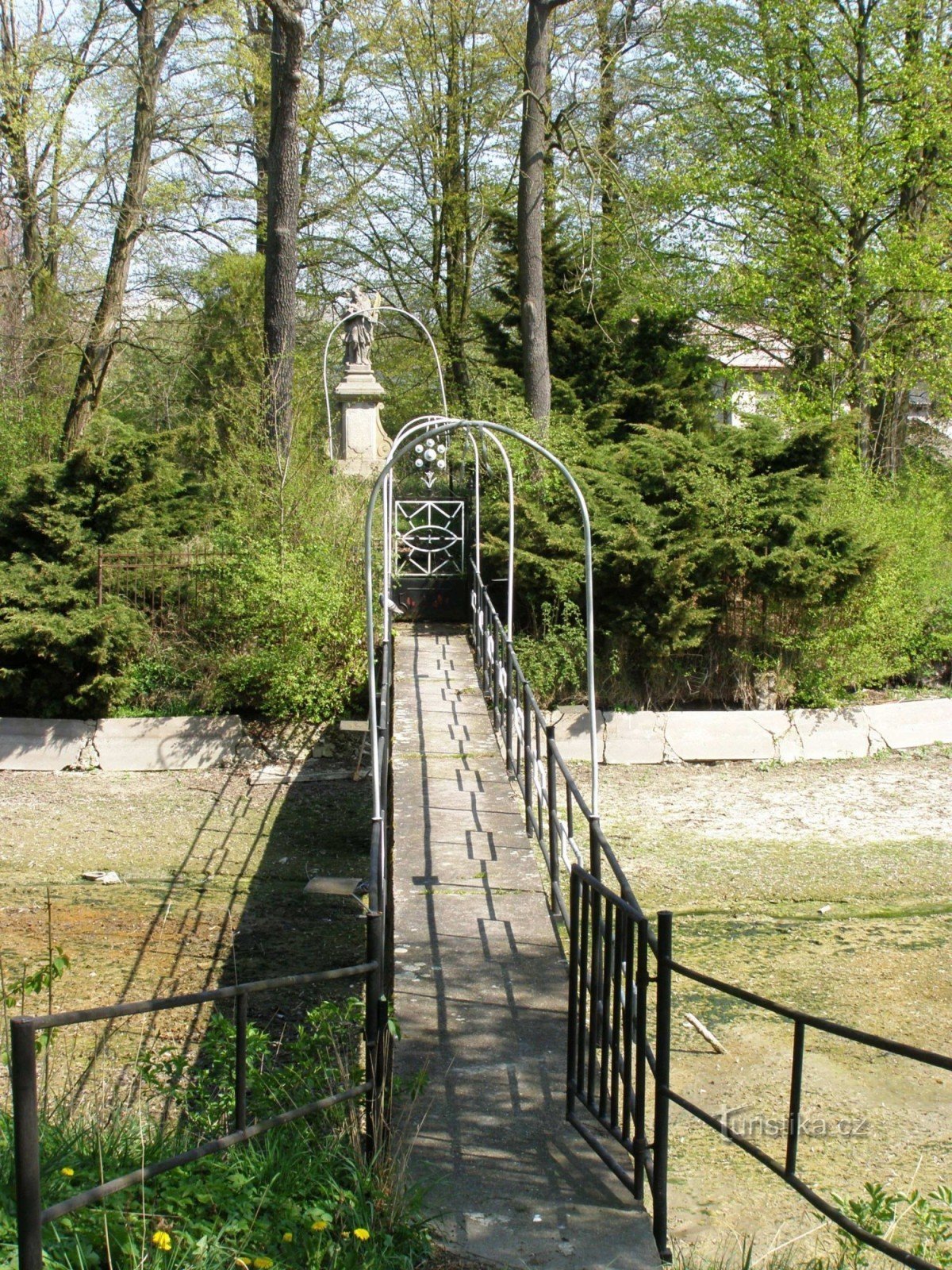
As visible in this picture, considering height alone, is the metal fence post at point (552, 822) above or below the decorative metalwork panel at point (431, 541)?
below

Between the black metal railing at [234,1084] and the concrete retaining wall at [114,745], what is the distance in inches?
254

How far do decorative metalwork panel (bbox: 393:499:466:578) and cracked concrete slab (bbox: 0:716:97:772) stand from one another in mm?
4207

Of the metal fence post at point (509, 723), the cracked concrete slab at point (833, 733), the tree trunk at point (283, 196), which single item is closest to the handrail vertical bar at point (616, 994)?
the metal fence post at point (509, 723)

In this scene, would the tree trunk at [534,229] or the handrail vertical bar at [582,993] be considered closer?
the handrail vertical bar at [582,993]

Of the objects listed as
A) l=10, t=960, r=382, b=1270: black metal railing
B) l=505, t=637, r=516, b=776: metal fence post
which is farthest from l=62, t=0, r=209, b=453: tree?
l=10, t=960, r=382, b=1270: black metal railing

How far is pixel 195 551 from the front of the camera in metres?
12.8

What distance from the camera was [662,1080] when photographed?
368 cm

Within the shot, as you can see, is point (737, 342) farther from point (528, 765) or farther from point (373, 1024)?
point (373, 1024)

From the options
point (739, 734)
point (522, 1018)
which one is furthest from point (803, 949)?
point (739, 734)

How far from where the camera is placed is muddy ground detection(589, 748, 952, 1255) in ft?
15.5

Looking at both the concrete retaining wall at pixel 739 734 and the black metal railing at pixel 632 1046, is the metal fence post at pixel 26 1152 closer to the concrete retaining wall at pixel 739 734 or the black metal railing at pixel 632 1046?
the black metal railing at pixel 632 1046

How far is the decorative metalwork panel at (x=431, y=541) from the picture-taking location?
14320 mm

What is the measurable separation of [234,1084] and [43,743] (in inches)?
336

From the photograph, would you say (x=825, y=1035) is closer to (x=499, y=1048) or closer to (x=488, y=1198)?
(x=499, y=1048)
